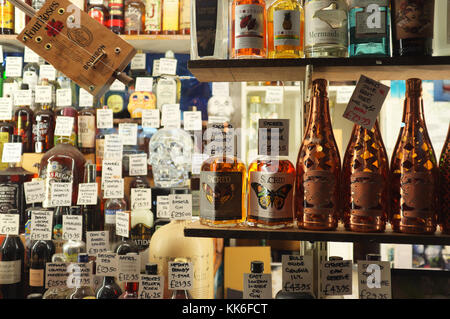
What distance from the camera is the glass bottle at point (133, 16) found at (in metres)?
2.12

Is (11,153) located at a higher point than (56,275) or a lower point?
higher

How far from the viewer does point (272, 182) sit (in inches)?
39.3

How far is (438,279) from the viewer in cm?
112

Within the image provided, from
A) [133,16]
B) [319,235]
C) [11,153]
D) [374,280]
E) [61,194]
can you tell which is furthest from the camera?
[133,16]

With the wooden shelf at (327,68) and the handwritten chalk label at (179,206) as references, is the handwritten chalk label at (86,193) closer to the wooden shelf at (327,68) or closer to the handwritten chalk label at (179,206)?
the handwritten chalk label at (179,206)

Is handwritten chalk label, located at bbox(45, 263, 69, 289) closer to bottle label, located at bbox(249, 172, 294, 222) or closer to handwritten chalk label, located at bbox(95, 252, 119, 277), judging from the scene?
handwritten chalk label, located at bbox(95, 252, 119, 277)

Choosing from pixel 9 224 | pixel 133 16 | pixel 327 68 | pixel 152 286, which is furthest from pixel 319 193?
pixel 133 16

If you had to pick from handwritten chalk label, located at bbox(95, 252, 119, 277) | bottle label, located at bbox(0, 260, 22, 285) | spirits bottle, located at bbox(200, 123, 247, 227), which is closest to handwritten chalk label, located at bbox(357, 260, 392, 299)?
spirits bottle, located at bbox(200, 123, 247, 227)

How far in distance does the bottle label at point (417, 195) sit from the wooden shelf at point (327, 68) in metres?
0.27

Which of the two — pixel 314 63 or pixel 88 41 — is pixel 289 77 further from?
pixel 88 41

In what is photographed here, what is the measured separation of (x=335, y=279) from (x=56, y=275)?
102cm

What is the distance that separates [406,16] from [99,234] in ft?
4.37

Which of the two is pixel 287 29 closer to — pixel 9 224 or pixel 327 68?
pixel 327 68

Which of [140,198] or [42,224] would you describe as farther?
[140,198]
